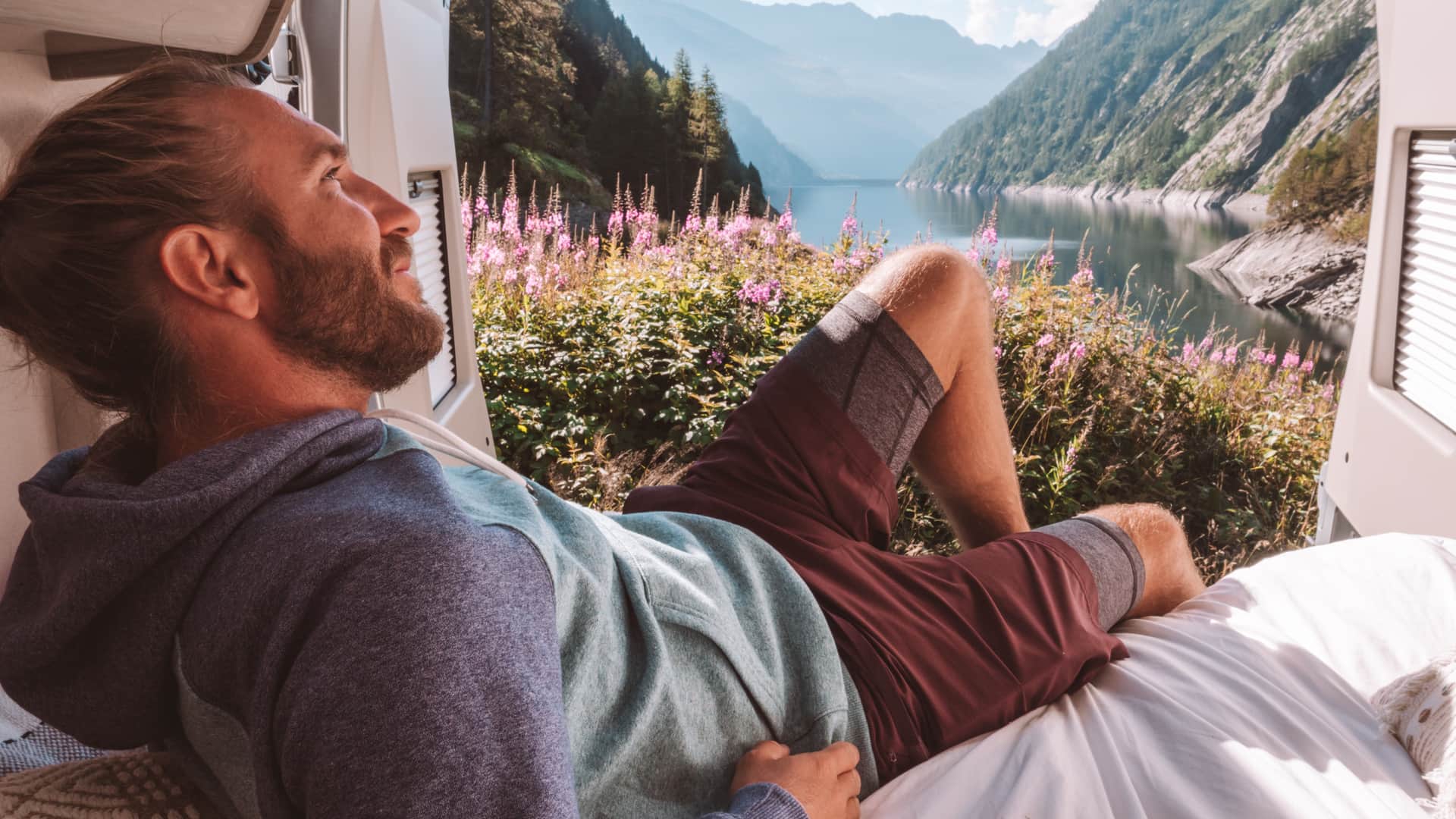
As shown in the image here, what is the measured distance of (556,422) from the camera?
348 centimetres

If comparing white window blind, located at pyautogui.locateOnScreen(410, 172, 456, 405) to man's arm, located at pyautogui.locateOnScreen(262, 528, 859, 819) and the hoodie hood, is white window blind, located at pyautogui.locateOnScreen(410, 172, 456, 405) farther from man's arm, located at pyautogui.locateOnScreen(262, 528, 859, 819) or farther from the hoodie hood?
man's arm, located at pyautogui.locateOnScreen(262, 528, 859, 819)

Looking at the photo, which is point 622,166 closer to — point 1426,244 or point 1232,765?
point 1426,244

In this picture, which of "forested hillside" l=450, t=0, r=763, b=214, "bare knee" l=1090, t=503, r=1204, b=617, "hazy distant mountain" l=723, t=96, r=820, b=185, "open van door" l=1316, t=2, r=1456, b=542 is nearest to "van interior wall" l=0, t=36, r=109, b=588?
"bare knee" l=1090, t=503, r=1204, b=617

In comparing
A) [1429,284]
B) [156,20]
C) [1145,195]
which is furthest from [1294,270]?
[156,20]

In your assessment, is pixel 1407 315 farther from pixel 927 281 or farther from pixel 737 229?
pixel 737 229

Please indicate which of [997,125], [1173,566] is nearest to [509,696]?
[1173,566]

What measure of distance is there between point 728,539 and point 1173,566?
950 millimetres

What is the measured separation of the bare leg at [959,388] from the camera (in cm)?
151

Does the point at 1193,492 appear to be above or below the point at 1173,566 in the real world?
below

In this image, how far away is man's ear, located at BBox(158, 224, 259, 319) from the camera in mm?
894

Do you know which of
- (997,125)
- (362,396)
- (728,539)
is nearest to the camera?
(362,396)

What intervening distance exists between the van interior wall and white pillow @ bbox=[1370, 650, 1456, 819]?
169cm

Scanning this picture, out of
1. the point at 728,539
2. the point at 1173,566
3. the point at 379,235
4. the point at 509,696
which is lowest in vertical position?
the point at 1173,566

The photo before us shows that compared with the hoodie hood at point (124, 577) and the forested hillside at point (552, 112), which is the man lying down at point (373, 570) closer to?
the hoodie hood at point (124, 577)
